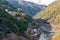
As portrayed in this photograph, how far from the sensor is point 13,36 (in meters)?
45.5

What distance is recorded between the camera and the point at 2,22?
162ft

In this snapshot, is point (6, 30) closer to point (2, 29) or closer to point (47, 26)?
point (2, 29)

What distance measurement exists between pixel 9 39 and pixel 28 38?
1157 cm

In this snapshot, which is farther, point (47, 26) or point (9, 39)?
point (47, 26)

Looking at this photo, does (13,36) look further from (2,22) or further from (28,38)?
(28,38)

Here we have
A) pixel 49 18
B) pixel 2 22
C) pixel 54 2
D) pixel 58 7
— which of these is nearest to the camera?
pixel 2 22

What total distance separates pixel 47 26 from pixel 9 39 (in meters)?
76.1

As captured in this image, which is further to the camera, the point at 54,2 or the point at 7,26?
the point at 54,2

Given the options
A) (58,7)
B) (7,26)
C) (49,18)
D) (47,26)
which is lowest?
(7,26)

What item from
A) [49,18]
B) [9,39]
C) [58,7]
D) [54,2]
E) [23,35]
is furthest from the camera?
[54,2]

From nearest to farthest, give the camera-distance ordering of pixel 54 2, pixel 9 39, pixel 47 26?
1. pixel 9 39
2. pixel 47 26
3. pixel 54 2

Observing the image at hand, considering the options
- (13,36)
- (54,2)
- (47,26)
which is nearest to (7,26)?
(13,36)

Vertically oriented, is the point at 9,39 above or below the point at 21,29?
below

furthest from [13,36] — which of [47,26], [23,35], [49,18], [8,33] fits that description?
[49,18]
